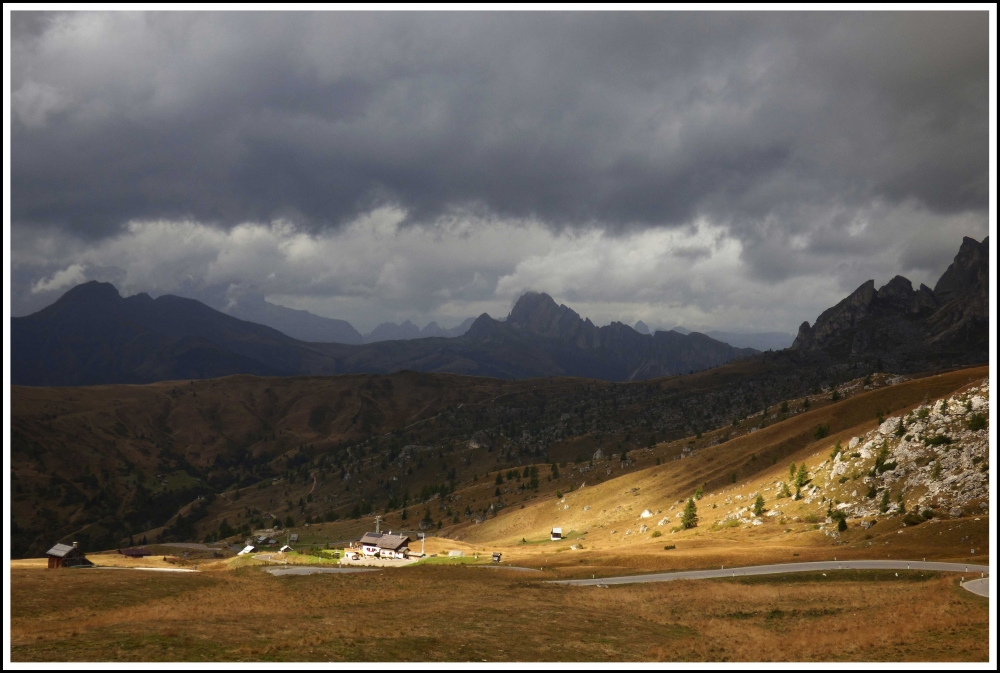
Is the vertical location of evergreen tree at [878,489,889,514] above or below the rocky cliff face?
below

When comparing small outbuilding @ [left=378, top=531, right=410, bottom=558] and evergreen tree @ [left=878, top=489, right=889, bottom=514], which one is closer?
evergreen tree @ [left=878, top=489, right=889, bottom=514]

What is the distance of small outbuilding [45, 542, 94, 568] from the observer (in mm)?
105944

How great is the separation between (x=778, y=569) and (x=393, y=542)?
69139 millimetres

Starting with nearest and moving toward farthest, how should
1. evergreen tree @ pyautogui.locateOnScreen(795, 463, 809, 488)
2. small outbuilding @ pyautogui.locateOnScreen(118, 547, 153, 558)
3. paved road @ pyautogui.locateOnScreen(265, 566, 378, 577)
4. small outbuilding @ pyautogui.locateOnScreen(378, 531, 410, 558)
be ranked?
paved road @ pyautogui.locateOnScreen(265, 566, 378, 577), evergreen tree @ pyautogui.locateOnScreen(795, 463, 809, 488), small outbuilding @ pyautogui.locateOnScreen(378, 531, 410, 558), small outbuilding @ pyautogui.locateOnScreen(118, 547, 153, 558)

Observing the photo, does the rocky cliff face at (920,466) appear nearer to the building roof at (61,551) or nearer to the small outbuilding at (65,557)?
the small outbuilding at (65,557)

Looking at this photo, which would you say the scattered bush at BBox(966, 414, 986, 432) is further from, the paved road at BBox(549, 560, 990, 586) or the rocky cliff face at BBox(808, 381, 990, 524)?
the paved road at BBox(549, 560, 990, 586)

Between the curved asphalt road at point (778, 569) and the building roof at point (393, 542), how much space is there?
50.8 m

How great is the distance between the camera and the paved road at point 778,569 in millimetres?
61159

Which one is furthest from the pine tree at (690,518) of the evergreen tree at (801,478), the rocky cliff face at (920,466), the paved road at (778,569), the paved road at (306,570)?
the paved road at (306,570)

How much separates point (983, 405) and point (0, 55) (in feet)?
387

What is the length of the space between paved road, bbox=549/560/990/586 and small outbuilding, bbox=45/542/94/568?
92.0m

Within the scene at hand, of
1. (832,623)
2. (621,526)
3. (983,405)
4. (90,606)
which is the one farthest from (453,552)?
(983,405)

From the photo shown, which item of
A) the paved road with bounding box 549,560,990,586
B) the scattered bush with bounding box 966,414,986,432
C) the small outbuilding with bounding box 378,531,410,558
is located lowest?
the small outbuilding with bounding box 378,531,410,558

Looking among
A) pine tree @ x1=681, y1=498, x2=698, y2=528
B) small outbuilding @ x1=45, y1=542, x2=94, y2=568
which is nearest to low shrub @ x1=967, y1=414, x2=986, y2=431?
pine tree @ x1=681, y1=498, x2=698, y2=528
